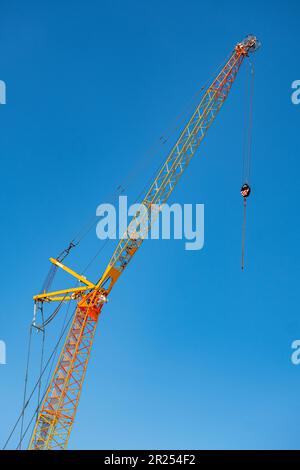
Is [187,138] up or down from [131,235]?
up

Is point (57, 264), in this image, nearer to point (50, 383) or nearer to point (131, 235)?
point (131, 235)

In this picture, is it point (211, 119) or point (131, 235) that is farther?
point (211, 119)
